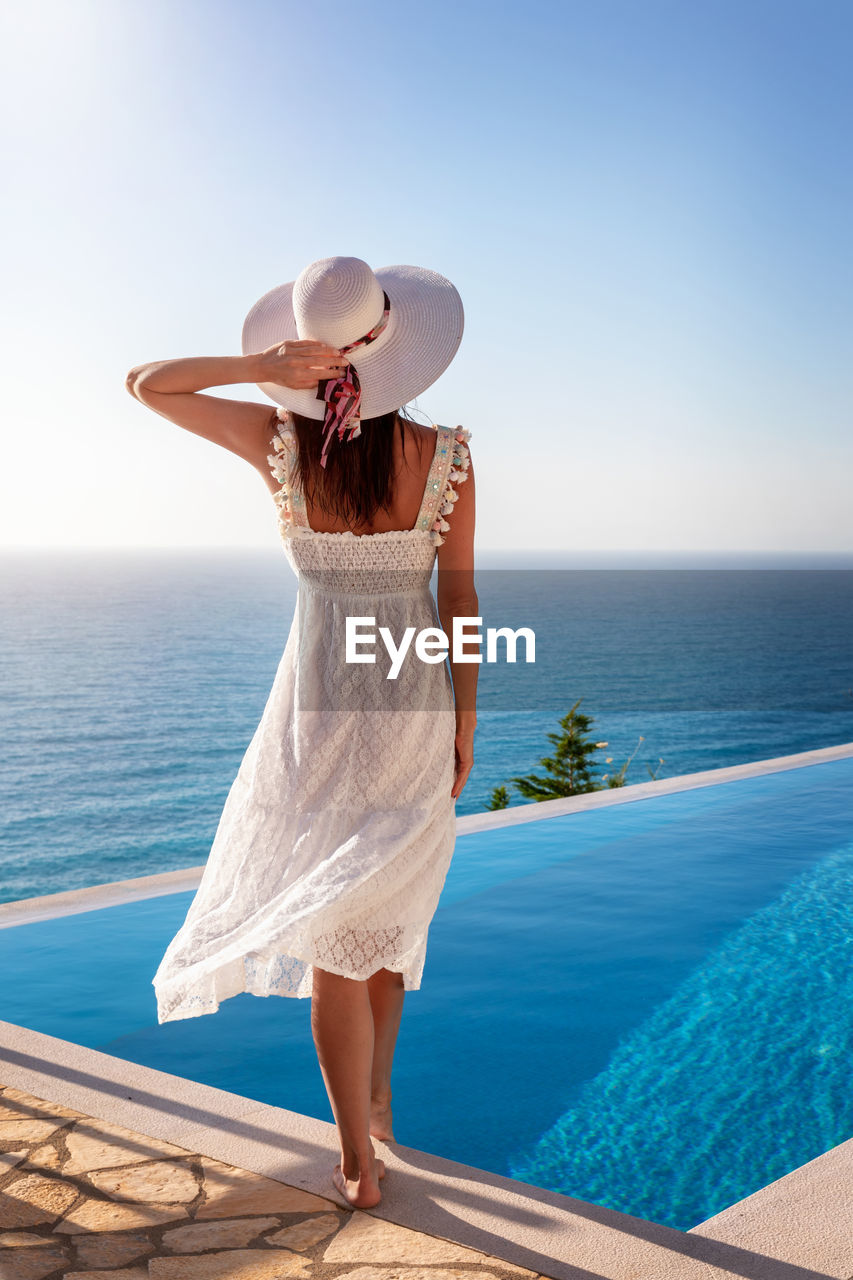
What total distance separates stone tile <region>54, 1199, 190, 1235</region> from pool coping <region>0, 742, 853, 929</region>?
1900mm

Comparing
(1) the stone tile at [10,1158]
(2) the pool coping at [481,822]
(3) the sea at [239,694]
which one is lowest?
(3) the sea at [239,694]

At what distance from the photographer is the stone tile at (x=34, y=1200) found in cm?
172

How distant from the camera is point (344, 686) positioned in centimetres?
178

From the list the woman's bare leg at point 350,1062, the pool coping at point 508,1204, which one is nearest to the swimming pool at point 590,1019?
the pool coping at point 508,1204

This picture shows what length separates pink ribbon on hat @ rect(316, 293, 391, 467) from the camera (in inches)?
66.7

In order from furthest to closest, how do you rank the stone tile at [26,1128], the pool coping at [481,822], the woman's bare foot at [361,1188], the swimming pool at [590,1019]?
the pool coping at [481,822] → the swimming pool at [590,1019] → the stone tile at [26,1128] → the woman's bare foot at [361,1188]

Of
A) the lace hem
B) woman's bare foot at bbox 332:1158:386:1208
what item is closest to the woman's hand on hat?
the lace hem

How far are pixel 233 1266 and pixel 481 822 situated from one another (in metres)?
4.13

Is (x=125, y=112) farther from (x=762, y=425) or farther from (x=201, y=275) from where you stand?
(x=762, y=425)

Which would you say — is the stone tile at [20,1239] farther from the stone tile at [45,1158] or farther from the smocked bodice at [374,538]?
the smocked bodice at [374,538]

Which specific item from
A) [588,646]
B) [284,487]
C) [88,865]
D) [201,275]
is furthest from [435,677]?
[588,646]

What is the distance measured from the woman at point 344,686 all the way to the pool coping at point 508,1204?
0.43 feet

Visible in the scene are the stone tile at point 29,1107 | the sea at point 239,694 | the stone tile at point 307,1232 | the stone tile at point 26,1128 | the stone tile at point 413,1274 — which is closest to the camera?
the stone tile at point 413,1274

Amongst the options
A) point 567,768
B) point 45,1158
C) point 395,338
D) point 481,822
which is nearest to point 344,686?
point 395,338
